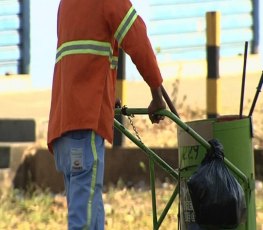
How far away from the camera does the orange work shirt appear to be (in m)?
3.48

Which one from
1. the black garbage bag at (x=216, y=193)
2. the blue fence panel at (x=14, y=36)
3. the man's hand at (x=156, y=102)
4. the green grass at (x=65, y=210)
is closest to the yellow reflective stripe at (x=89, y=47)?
the man's hand at (x=156, y=102)

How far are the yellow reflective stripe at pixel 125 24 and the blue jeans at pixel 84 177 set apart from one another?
465 millimetres

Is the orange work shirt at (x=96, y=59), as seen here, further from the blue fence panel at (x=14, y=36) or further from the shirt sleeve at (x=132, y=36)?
the blue fence panel at (x=14, y=36)

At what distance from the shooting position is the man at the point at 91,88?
3.49m

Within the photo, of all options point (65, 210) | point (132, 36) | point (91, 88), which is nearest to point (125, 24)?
point (132, 36)

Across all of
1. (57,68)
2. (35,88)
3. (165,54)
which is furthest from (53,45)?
(57,68)

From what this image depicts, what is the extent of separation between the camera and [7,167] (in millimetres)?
6867

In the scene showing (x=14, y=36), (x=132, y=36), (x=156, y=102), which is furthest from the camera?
(x=14, y=36)

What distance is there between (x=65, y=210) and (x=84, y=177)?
8.58ft

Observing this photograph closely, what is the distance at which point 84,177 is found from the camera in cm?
351

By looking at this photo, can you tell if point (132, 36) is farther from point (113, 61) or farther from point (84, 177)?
point (84, 177)

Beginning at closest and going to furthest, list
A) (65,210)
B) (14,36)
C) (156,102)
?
(156,102) < (65,210) < (14,36)

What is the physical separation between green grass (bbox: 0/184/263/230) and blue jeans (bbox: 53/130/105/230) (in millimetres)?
1921

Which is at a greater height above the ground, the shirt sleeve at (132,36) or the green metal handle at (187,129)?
the shirt sleeve at (132,36)
